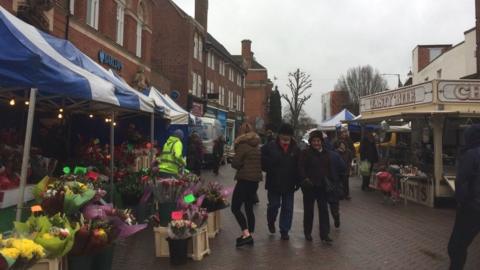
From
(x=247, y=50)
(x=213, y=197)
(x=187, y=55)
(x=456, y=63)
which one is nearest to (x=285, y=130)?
(x=213, y=197)

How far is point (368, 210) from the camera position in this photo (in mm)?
12211

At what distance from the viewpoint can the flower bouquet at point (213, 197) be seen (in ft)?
26.0

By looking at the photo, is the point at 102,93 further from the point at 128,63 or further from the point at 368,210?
the point at 128,63

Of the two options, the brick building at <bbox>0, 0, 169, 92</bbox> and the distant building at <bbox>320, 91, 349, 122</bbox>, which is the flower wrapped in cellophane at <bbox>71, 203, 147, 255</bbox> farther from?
the distant building at <bbox>320, 91, 349, 122</bbox>

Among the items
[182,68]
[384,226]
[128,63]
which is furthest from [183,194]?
[182,68]

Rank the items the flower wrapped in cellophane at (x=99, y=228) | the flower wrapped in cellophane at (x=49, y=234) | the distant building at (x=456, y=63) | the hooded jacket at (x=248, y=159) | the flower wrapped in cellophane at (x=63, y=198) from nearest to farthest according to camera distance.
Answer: the flower wrapped in cellophane at (x=49, y=234) → the flower wrapped in cellophane at (x=99, y=228) → the flower wrapped in cellophane at (x=63, y=198) → the hooded jacket at (x=248, y=159) → the distant building at (x=456, y=63)

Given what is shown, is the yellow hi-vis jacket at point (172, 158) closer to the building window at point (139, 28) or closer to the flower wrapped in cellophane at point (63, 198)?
the flower wrapped in cellophane at point (63, 198)

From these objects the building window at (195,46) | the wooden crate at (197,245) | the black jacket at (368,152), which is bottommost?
the wooden crate at (197,245)

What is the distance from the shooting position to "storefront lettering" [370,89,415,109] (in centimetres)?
1448

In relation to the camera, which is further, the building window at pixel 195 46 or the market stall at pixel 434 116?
the building window at pixel 195 46

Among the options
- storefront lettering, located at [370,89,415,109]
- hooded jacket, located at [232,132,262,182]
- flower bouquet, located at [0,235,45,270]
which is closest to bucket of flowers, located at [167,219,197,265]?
hooded jacket, located at [232,132,262,182]

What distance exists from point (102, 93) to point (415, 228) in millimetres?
6740

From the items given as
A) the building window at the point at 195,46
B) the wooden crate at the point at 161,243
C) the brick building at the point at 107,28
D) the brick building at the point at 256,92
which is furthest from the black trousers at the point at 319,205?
the brick building at the point at 256,92

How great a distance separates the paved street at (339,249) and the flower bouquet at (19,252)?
2.90 m
